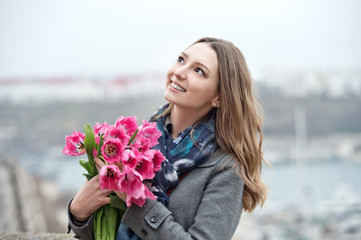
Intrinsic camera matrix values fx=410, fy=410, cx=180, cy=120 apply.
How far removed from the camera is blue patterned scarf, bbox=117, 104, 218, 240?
975mm

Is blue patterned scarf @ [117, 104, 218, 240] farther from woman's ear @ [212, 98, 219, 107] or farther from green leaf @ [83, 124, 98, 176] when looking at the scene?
green leaf @ [83, 124, 98, 176]

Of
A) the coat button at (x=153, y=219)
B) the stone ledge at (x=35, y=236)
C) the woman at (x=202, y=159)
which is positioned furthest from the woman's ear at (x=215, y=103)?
the stone ledge at (x=35, y=236)

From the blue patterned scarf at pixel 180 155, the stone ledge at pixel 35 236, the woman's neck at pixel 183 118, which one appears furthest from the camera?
the stone ledge at pixel 35 236

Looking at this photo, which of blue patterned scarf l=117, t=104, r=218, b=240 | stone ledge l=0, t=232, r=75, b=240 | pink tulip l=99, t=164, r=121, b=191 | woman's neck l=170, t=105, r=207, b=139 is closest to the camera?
pink tulip l=99, t=164, r=121, b=191

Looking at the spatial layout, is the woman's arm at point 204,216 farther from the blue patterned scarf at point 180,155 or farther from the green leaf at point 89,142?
the green leaf at point 89,142

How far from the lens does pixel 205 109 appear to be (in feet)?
3.59

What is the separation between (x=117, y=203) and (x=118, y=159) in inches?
5.1

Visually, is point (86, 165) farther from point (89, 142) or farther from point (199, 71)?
point (199, 71)

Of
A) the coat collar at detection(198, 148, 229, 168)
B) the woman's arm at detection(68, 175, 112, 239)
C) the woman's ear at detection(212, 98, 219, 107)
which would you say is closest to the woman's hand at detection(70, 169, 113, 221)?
the woman's arm at detection(68, 175, 112, 239)

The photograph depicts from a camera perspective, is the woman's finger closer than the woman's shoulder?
Yes

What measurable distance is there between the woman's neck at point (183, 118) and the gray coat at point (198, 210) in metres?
0.12

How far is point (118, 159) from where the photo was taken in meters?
0.87

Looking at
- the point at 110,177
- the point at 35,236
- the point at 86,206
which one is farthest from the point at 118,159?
the point at 35,236

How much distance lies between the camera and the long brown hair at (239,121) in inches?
40.7
